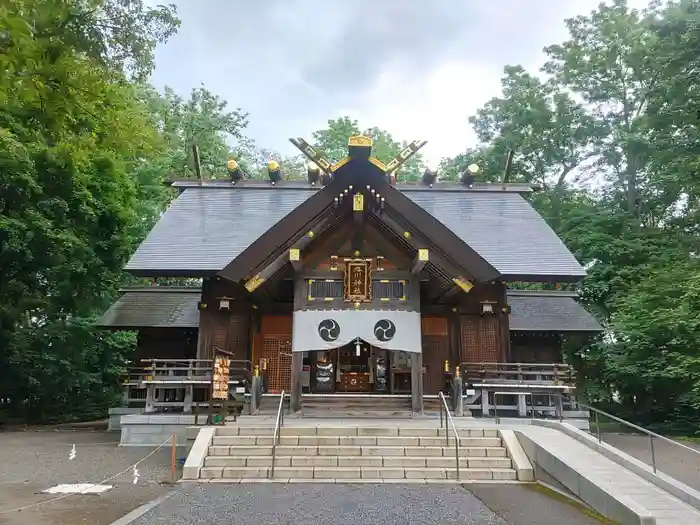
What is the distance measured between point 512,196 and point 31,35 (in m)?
15.7

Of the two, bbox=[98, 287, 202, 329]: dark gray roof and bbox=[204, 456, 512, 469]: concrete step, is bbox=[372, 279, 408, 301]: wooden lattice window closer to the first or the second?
bbox=[204, 456, 512, 469]: concrete step

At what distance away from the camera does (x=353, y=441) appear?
836cm

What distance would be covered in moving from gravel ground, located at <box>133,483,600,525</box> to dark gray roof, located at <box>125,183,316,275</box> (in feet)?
24.6

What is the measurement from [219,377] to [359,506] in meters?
4.39

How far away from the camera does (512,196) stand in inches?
703

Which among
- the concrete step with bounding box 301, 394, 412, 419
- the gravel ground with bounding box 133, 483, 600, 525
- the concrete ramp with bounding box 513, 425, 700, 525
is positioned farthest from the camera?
the concrete step with bounding box 301, 394, 412, 419

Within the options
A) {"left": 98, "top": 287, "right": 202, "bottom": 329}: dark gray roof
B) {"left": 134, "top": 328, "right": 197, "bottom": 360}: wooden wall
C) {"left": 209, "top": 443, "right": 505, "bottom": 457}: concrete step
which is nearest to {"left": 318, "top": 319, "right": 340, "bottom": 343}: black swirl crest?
{"left": 209, "top": 443, "right": 505, "bottom": 457}: concrete step

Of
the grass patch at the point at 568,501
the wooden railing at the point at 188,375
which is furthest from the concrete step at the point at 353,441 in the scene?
the wooden railing at the point at 188,375

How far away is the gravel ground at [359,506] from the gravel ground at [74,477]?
A: 2.00ft

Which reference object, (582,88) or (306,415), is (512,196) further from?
(306,415)

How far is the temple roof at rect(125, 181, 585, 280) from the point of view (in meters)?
13.7

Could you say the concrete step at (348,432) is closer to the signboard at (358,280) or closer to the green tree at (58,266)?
the signboard at (358,280)

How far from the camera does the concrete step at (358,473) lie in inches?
295

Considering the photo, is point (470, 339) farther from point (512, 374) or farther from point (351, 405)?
point (351, 405)
